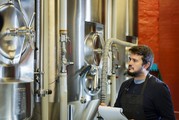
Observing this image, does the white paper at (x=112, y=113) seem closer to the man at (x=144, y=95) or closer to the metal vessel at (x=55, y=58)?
the man at (x=144, y=95)

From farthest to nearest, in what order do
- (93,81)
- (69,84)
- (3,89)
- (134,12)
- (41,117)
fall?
(134,12) < (93,81) < (69,84) < (41,117) < (3,89)

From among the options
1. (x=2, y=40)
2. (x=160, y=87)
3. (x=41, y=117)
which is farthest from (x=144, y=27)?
(x=2, y=40)

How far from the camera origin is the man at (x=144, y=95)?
5.74 feet

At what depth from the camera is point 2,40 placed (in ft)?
4.46

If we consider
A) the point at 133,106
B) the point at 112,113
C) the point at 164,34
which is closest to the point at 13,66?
the point at 112,113

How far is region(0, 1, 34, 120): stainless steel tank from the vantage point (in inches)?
51.2

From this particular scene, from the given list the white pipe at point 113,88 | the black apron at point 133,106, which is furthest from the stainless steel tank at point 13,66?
the white pipe at point 113,88

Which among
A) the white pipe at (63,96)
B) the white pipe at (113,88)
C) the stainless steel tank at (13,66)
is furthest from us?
the white pipe at (113,88)

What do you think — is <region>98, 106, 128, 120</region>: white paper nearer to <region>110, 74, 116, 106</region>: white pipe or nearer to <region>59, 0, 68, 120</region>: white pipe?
<region>59, 0, 68, 120</region>: white pipe

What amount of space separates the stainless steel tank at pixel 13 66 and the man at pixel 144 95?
Answer: 691 mm

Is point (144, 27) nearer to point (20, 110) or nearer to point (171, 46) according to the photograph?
point (171, 46)

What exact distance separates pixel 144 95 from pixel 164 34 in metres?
1.88

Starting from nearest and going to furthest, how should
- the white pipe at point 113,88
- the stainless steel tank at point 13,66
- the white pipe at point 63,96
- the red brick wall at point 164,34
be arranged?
the stainless steel tank at point 13,66 < the white pipe at point 63,96 < the white pipe at point 113,88 < the red brick wall at point 164,34

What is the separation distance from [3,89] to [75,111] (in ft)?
2.64
